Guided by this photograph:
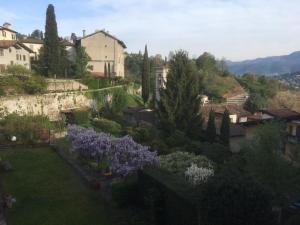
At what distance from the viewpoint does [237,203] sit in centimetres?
867

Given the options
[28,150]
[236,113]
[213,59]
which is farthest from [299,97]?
[28,150]

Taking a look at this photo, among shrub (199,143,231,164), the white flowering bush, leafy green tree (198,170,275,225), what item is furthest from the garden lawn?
shrub (199,143,231,164)

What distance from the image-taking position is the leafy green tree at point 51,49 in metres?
48.7

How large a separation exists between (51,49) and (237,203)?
148 ft

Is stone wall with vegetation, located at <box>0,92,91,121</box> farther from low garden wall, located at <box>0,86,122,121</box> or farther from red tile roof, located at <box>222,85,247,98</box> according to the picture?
red tile roof, located at <box>222,85,247,98</box>

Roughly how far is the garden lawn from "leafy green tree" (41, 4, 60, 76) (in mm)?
28383

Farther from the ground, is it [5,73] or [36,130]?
[5,73]

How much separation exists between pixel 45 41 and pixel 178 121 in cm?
2732

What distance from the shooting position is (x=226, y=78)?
285ft

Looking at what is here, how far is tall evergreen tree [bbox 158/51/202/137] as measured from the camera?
31859 mm

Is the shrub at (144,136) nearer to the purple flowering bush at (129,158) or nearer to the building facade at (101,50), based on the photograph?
the purple flowering bush at (129,158)

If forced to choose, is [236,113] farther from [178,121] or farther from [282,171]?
[282,171]

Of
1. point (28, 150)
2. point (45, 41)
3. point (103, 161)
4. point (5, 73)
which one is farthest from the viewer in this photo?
point (45, 41)

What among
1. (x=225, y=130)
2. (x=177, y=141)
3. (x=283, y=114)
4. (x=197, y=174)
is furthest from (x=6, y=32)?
(x=197, y=174)
